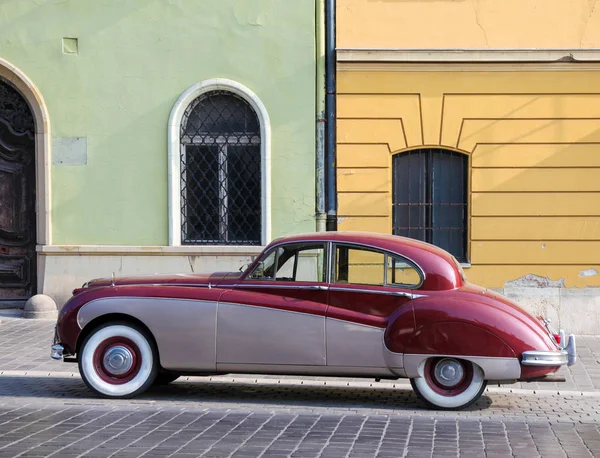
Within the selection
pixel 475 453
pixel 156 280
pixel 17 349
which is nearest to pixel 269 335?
pixel 156 280

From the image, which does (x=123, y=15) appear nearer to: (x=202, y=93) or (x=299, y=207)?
(x=202, y=93)

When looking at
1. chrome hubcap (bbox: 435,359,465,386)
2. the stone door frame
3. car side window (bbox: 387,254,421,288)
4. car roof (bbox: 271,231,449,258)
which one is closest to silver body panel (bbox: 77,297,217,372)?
car roof (bbox: 271,231,449,258)

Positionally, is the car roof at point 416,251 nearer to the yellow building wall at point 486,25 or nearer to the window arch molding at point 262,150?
the window arch molding at point 262,150

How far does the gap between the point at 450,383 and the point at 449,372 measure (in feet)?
0.31

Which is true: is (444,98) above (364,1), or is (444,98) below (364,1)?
below

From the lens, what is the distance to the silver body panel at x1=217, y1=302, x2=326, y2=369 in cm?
881

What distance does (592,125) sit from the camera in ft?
48.4

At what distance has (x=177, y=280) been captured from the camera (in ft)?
30.2

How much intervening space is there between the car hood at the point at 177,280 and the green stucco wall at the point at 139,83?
18.8 ft

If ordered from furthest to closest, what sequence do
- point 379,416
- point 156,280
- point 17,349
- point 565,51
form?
point 565,51 → point 17,349 → point 156,280 → point 379,416

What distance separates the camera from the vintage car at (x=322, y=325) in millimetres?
8617

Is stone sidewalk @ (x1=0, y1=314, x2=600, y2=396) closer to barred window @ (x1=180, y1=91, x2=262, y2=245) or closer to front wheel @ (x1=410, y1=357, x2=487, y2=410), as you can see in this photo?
front wheel @ (x1=410, y1=357, x2=487, y2=410)

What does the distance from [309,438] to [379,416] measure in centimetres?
116

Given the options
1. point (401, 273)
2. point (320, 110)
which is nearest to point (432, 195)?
point (320, 110)
